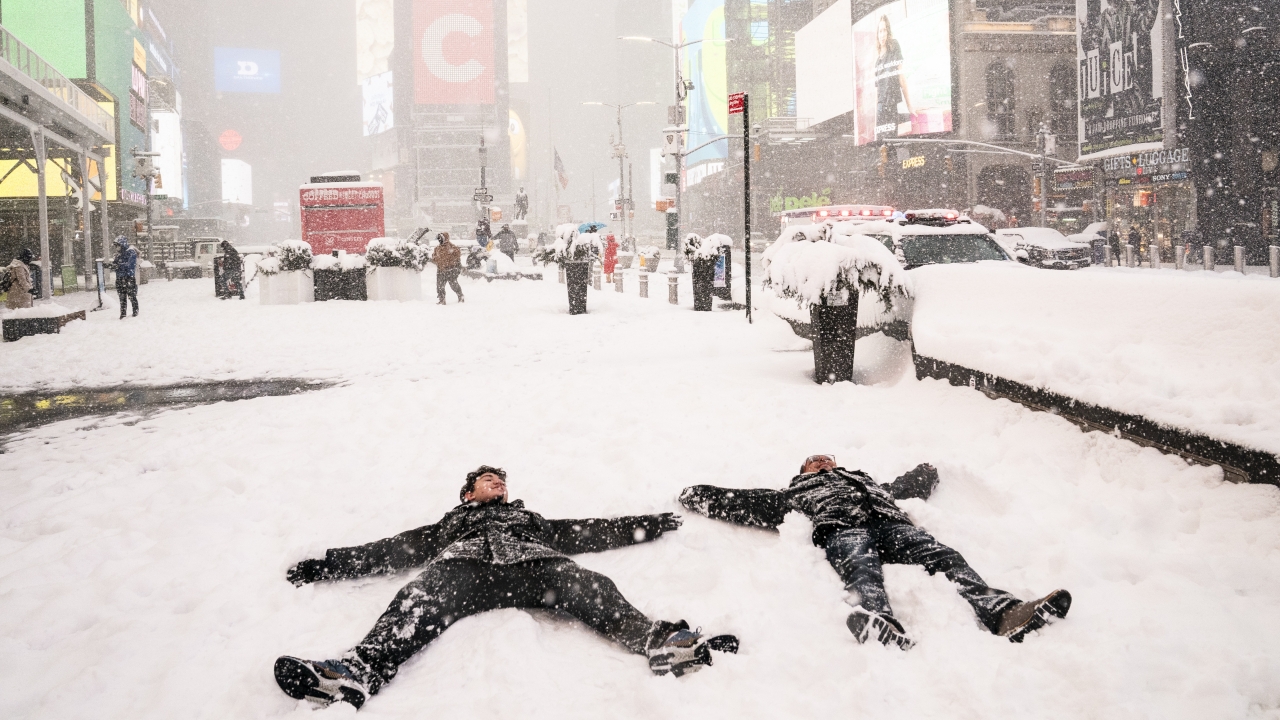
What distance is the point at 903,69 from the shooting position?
53062 mm

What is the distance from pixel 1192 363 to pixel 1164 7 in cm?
3634

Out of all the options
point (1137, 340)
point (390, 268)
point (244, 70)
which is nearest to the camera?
point (1137, 340)

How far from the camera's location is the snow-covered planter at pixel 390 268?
71.7ft

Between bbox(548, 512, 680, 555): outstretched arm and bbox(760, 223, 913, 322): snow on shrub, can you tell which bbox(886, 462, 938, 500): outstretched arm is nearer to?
bbox(548, 512, 680, 555): outstretched arm

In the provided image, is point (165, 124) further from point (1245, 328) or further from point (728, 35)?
point (1245, 328)

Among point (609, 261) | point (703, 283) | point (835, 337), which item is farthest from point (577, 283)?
point (609, 261)

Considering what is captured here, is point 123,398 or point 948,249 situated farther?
point 948,249

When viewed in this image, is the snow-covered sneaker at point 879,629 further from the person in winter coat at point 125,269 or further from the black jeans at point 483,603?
the person in winter coat at point 125,269

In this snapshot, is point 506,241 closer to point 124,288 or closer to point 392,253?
point 392,253

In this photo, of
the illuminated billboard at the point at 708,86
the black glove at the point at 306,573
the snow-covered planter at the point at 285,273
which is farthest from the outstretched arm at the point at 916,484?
the illuminated billboard at the point at 708,86

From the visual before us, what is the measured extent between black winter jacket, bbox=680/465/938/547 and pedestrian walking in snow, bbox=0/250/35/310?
1618 centimetres

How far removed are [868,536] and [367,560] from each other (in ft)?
8.13

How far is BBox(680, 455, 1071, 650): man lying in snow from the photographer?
3316mm

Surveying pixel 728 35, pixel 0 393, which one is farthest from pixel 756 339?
pixel 728 35
